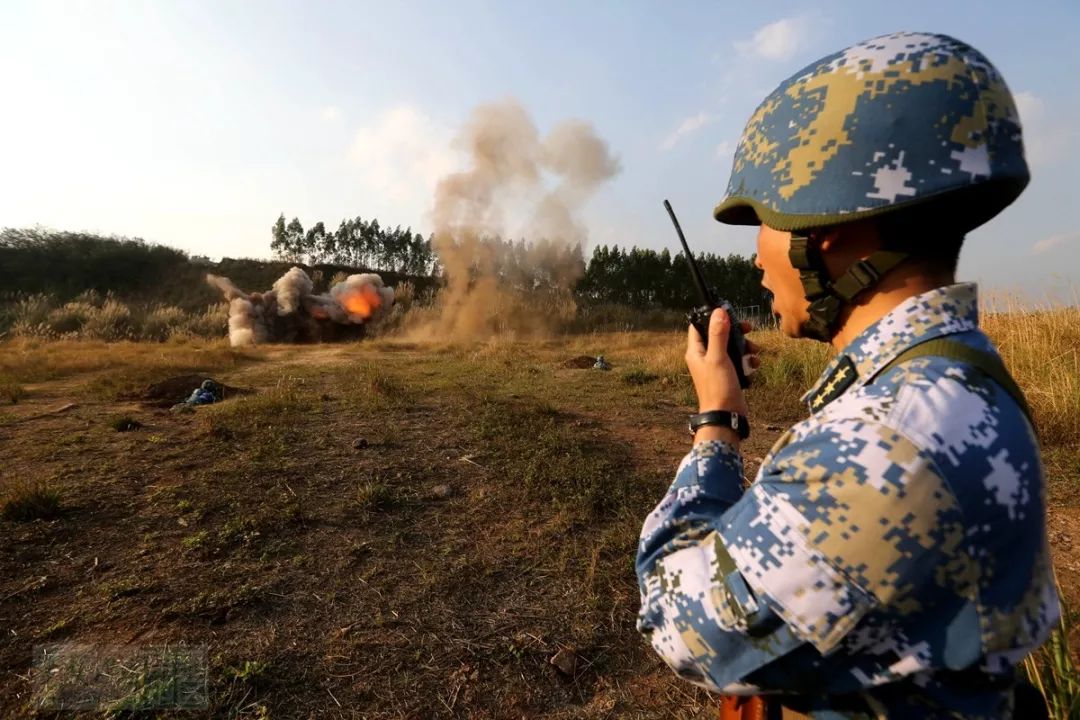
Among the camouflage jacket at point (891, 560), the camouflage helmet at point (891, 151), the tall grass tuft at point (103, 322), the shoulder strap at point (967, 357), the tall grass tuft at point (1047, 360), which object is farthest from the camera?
the tall grass tuft at point (103, 322)

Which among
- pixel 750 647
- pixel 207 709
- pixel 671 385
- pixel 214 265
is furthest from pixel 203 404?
pixel 214 265

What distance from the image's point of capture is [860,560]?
0.90 metres

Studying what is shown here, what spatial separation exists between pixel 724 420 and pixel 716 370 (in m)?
0.15

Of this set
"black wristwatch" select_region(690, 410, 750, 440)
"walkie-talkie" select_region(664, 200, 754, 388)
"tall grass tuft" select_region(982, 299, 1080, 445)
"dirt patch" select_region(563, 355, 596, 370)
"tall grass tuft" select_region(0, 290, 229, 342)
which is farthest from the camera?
"tall grass tuft" select_region(0, 290, 229, 342)

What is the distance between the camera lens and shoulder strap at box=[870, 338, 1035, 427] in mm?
1020

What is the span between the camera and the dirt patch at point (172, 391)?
943 centimetres

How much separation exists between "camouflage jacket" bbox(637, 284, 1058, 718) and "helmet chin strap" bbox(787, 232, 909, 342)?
6.4 inches

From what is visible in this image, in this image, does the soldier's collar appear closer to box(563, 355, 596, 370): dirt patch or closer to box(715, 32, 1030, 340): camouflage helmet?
box(715, 32, 1030, 340): camouflage helmet

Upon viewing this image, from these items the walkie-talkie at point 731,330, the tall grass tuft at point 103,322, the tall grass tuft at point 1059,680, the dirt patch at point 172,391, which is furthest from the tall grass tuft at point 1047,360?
the tall grass tuft at point 103,322

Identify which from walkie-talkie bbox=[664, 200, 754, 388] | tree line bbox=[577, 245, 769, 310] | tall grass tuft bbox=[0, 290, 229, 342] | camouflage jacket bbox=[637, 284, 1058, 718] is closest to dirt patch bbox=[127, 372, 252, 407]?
walkie-talkie bbox=[664, 200, 754, 388]

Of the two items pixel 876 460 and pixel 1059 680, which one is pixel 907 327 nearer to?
pixel 876 460

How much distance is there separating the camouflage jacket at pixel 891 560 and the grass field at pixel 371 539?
85.9 inches

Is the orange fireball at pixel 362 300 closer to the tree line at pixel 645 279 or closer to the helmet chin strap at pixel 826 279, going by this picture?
the tree line at pixel 645 279

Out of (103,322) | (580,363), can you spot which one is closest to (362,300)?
(103,322)
